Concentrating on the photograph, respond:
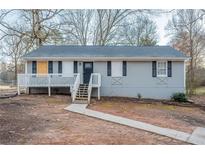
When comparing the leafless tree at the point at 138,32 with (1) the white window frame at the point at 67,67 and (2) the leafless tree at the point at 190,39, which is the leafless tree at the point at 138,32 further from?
(1) the white window frame at the point at 67,67

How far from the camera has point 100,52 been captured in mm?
19266

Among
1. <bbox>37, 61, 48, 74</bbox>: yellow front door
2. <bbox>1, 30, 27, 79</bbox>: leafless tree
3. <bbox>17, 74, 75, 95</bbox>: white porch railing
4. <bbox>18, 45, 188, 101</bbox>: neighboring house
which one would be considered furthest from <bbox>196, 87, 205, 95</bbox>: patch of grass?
<bbox>1, 30, 27, 79</bbox>: leafless tree

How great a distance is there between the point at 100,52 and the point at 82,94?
386 cm

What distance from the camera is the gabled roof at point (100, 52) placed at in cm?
1823

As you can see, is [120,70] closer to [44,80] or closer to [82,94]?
[82,94]

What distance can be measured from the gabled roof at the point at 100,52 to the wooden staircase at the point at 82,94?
6.13 feet

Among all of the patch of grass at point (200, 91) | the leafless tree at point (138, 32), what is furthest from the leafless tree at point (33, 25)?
the patch of grass at point (200, 91)

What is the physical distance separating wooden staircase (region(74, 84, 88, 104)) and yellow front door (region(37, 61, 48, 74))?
92.5 inches

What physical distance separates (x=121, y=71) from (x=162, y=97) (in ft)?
9.55

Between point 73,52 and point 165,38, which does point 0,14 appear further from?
point 165,38

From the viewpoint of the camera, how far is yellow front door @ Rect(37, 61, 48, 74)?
719 inches

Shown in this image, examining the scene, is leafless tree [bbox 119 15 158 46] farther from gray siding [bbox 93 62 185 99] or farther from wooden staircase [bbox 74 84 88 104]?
wooden staircase [bbox 74 84 88 104]
